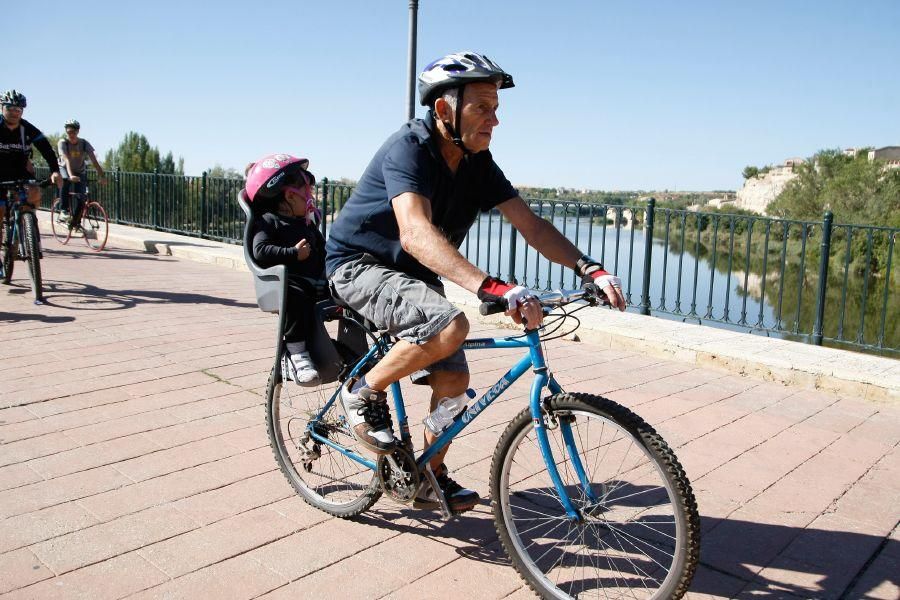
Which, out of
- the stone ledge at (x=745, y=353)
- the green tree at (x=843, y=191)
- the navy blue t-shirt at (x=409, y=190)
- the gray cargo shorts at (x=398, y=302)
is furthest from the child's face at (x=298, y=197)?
the green tree at (x=843, y=191)

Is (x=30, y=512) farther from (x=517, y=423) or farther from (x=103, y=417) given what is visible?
(x=517, y=423)


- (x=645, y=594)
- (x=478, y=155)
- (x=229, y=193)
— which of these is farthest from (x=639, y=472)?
(x=229, y=193)

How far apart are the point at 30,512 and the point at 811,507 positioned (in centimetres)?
337

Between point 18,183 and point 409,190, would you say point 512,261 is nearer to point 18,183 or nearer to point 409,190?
point 18,183

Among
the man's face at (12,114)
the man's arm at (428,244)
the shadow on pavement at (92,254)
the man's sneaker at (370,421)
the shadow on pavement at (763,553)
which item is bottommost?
the shadow on pavement at (763,553)

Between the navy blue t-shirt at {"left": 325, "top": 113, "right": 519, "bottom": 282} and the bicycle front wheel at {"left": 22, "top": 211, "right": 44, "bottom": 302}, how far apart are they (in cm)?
581

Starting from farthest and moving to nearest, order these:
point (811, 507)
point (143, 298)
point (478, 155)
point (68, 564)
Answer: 1. point (143, 298)
2. point (811, 507)
3. point (478, 155)
4. point (68, 564)

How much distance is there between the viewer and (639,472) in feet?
8.77

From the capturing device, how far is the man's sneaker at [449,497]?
301cm

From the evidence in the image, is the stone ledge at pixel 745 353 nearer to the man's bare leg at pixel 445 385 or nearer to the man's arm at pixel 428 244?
the man's bare leg at pixel 445 385

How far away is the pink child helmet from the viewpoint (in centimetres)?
343

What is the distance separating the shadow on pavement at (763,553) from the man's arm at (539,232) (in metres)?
1.16

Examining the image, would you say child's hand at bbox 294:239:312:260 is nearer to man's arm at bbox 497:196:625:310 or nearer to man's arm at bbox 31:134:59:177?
man's arm at bbox 497:196:625:310

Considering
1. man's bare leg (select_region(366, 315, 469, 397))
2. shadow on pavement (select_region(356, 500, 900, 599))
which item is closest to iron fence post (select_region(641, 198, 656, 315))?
shadow on pavement (select_region(356, 500, 900, 599))
